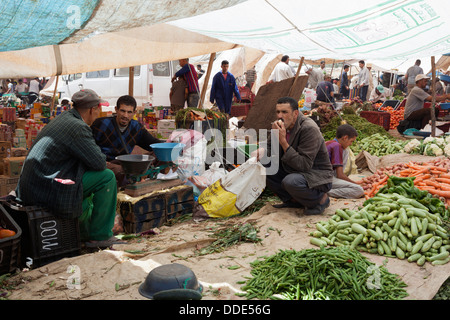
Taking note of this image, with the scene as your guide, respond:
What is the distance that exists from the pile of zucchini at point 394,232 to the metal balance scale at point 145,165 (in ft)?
6.07

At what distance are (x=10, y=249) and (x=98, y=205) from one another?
0.89m

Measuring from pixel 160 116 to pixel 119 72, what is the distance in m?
4.91

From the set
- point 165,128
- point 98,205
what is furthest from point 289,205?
point 165,128

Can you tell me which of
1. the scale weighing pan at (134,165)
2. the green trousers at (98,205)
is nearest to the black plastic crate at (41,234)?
the green trousers at (98,205)

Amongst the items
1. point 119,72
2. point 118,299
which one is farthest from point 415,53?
point 119,72

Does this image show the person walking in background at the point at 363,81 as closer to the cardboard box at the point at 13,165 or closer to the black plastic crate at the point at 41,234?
the cardboard box at the point at 13,165

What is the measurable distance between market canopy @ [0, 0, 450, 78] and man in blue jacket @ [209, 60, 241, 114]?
2.95 meters

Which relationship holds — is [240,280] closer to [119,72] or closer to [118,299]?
[118,299]

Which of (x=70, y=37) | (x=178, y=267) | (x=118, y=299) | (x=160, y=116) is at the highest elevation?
(x=70, y=37)

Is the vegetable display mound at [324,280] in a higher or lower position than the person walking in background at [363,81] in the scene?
lower

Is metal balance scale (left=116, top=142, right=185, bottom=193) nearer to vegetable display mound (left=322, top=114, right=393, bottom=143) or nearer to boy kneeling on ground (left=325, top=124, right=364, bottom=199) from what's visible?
boy kneeling on ground (left=325, top=124, right=364, bottom=199)

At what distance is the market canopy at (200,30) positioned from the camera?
2.81 meters

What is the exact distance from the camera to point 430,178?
5176mm

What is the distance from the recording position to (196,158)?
5.55 metres
